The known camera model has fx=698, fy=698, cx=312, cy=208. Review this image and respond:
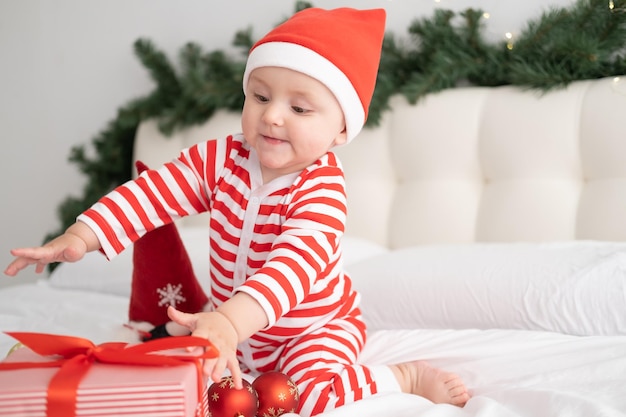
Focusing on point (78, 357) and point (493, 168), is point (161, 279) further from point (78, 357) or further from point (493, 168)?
point (493, 168)

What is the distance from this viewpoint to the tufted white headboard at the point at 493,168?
171cm

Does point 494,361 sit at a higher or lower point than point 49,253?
lower

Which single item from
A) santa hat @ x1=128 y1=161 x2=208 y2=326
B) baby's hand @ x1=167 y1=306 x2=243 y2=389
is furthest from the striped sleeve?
baby's hand @ x1=167 y1=306 x2=243 y2=389

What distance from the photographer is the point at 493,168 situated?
187cm

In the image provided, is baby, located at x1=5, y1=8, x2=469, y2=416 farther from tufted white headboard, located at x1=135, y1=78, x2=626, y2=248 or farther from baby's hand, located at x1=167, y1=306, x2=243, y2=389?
tufted white headboard, located at x1=135, y1=78, x2=626, y2=248

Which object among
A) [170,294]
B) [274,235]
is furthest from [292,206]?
[170,294]

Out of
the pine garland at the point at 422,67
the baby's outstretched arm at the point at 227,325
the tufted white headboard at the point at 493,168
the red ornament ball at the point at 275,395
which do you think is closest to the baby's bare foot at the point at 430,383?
the red ornament ball at the point at 275,395

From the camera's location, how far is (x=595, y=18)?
1.75 metres

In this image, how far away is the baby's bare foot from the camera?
1076 millimetres

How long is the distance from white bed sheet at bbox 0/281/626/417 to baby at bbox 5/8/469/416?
7cm

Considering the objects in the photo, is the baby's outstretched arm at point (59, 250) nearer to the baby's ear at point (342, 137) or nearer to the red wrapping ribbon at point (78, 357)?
the red wrapping ribbon at point (78, 357)

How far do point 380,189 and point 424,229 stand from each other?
19cm

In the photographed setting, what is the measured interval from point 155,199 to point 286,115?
30 cm

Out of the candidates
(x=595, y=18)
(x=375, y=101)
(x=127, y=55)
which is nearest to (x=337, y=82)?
(x=375, y=101)
